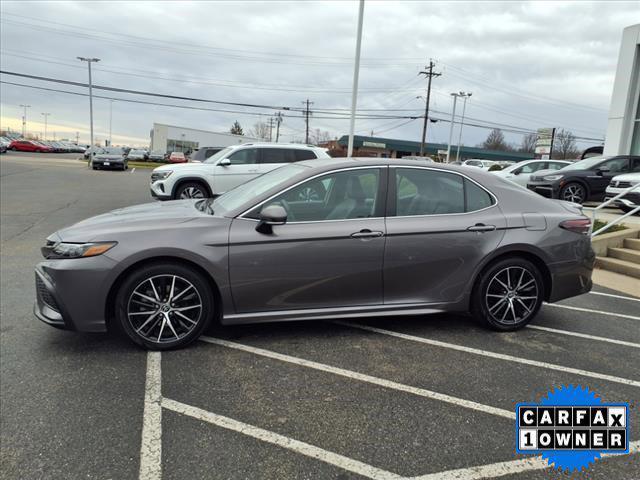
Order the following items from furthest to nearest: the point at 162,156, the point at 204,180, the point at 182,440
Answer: the point at 162,156 < the point at 204,180 < the point at 182,440

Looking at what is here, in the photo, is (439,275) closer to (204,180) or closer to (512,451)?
(512,451)

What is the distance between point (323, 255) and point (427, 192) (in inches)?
45.9

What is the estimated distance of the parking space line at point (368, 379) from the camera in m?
2.97

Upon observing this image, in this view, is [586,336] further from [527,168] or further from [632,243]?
[527,168]

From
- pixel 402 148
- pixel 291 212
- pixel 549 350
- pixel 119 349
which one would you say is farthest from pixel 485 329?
pixel 402 148

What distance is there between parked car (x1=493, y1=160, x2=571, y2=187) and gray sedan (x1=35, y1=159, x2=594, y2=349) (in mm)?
13075

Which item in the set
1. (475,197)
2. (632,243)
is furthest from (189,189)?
(632,243)

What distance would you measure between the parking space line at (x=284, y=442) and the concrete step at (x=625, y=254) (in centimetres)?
674

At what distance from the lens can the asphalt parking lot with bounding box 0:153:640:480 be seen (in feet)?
→ 7.87

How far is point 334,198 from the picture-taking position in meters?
3.88

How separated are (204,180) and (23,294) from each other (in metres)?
6.59

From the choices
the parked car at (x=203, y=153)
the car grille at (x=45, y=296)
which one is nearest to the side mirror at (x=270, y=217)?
the car grille at (x=45, y=296)

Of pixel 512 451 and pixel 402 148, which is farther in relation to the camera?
pixel 402 148

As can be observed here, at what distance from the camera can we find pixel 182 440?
255cm
